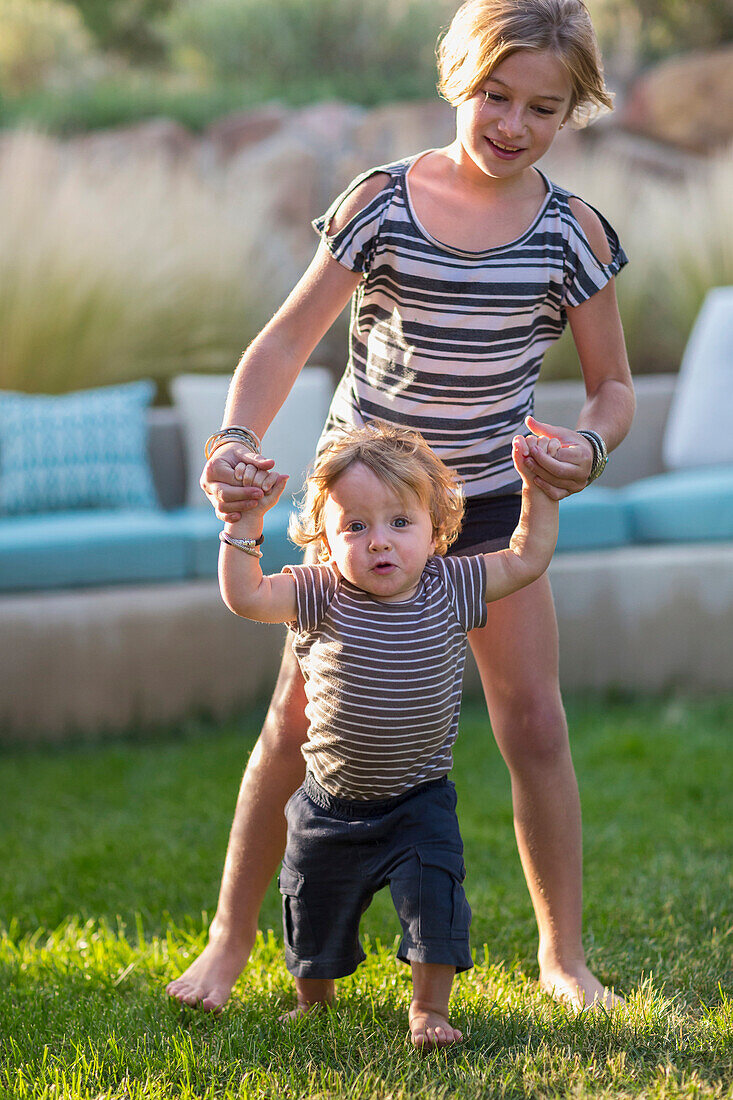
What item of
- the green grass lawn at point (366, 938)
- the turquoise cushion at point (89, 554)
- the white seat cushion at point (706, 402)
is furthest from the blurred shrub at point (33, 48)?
the green grass lawn at point (366, 938)

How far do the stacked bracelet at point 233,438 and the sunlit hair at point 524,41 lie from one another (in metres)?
0.55

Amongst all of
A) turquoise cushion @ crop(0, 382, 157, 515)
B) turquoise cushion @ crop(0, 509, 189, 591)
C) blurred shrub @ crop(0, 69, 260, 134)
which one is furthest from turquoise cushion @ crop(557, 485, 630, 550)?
blurred shrub @ crop(0, 69, 260, 134)

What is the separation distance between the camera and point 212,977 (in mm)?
1854

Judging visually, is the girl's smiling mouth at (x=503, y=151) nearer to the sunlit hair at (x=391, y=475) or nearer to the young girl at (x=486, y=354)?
the young girl at (x=486, y=354)

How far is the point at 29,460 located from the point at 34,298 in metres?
1.24

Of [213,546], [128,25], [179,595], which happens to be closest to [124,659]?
[179,595]

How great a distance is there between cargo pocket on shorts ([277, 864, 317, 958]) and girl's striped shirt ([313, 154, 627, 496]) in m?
0.62

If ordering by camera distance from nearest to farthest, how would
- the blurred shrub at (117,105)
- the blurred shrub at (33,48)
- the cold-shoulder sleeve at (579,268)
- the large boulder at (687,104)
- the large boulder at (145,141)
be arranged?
the cold-shoulder sleeve at (579,268) → the large boulder at (145,141) → the large boulder at (687,104) → the blurred shrub at (117,105) → the blurred shrub at (33,48)

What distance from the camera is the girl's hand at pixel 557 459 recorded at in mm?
1611

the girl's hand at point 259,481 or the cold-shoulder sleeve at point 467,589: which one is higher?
the girl's hand at point 259,481

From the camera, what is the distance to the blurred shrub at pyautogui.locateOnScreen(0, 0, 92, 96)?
38.8ft

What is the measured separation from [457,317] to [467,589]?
39cm

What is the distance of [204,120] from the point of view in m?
9.58

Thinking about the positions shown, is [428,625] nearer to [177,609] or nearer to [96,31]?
[177,609]
